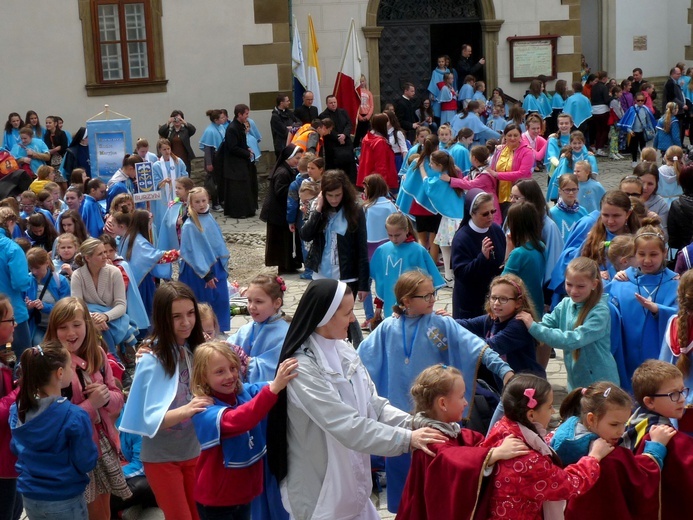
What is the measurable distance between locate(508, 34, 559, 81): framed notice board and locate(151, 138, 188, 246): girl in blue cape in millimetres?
9877

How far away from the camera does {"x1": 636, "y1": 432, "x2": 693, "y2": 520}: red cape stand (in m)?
4.54

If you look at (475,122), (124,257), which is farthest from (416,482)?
(475,122)

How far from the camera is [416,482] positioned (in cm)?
441

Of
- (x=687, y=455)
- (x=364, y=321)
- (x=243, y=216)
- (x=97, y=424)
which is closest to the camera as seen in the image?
(x=687, y=455)

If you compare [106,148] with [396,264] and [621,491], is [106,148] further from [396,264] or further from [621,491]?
[621,491]

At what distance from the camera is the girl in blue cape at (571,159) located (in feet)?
38.2

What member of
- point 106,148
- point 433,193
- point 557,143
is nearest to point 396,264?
point 433,193

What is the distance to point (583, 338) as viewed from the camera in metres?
6.38

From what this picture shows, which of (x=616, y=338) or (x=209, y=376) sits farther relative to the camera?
(x=616, y=338)

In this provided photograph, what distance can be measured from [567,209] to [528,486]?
5.38 m

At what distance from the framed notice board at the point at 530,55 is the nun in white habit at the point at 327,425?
1808 cm

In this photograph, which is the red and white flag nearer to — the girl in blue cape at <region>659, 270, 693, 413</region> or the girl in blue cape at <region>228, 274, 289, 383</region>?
the girl in blue cape at <region>228, 274, 289, 383</region>

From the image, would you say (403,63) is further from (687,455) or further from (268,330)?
(687,455)

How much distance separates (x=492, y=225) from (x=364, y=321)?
94.4 inches
